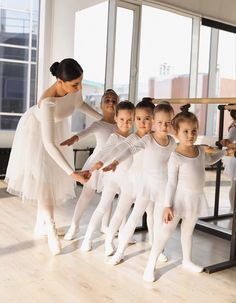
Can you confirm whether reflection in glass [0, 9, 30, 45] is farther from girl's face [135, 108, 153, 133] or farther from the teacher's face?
girl's face [135, 108, 153, 133]

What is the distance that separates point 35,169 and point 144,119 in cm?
71

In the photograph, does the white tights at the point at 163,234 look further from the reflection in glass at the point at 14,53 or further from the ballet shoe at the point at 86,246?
the reflection in glass at the point at 14,53

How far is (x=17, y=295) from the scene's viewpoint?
1.68m

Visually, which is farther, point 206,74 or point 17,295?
point 206,74

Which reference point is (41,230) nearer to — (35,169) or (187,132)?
(35,169)

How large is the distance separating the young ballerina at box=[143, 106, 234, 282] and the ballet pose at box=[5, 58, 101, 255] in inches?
22.0

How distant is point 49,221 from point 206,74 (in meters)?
4.85

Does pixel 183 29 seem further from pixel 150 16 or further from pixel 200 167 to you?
pixel 200 167

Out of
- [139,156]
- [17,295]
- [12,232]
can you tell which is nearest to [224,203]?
[139,156]

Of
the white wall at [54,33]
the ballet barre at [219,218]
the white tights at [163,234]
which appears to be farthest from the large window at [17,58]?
the white tights at [163,234]

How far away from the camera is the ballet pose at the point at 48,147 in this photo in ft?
6.81

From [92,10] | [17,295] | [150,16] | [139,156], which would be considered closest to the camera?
[17,295]

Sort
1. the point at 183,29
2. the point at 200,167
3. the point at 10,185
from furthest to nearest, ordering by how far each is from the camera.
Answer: the point at 183,29 < the point at 10,185 < the point at 200,167

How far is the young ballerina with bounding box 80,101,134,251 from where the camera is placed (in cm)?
212
